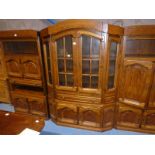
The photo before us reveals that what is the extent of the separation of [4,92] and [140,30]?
2.91 m

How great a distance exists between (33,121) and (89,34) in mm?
1291

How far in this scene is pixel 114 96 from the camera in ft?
6.59

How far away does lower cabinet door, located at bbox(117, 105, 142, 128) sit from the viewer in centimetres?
202

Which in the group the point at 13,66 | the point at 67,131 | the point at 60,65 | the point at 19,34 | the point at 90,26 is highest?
the point at 90,26

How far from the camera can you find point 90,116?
213cm

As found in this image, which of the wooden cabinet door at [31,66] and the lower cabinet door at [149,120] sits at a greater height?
the wooden cabinet door at [31,66]

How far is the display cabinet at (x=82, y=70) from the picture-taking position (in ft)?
5.51

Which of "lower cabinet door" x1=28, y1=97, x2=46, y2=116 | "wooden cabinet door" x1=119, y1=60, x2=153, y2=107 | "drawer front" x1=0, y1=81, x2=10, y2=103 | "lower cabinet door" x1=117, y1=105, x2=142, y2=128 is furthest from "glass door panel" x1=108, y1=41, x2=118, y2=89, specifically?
"drawer front" x1=0, y1=81, x2=10, y2=103

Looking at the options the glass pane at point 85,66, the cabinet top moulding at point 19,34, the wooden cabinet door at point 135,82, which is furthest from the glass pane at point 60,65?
the wooden cabinet door at point 135,82

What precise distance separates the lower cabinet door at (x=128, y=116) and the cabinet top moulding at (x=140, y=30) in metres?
1.12

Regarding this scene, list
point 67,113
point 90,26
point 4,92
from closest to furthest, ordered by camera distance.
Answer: point 90,26
point 67,113
point 4,92

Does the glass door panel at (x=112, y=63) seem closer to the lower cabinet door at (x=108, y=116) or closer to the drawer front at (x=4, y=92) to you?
the lower cabinet door at (x=108, y=116)

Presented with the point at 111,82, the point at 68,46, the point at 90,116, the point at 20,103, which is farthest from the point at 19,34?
the point at 90,116

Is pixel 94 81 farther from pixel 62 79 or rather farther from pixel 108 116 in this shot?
pixel 108 116
